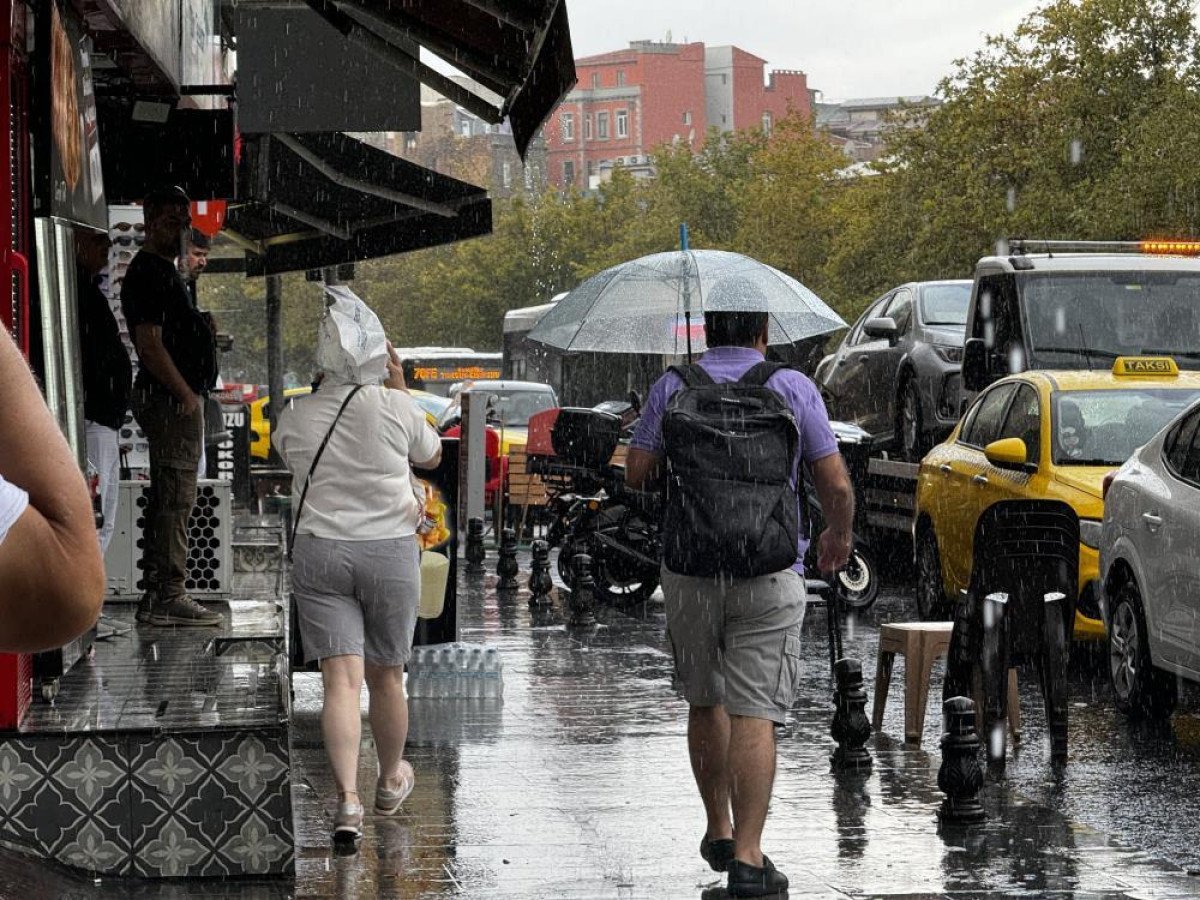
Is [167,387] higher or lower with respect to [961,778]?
higher

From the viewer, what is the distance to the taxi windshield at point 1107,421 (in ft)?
42.9

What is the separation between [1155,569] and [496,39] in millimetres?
4098

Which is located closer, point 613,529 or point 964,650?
point 964,650

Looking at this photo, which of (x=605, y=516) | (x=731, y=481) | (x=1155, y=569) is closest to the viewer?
(x=731, y=481)

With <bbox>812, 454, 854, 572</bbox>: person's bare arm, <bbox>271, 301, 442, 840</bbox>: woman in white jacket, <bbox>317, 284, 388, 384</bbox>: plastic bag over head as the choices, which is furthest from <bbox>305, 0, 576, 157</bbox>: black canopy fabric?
<bbox>812, 454, 854, 572</bbox>: person's bare arm

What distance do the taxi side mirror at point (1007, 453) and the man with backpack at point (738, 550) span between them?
5792 mm

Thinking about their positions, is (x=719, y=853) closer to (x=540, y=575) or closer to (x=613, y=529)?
(x=613, y=529)

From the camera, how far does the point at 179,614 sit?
1021cm

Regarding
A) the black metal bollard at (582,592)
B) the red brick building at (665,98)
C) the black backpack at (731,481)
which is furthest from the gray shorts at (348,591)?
the red brick building at (665,98)

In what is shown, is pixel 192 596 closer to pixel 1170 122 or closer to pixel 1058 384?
pixel 1058 384

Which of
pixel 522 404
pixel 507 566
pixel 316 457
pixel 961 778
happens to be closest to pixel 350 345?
pixel 316 457

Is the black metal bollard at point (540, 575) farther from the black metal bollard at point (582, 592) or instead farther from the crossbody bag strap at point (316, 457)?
the crossbody bag strap at point (316, 457)

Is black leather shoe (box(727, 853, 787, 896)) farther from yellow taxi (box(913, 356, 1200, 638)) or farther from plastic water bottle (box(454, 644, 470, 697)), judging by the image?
yellow taxi (box(913, 356, 1200, 638))

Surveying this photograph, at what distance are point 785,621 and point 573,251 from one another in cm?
7630
